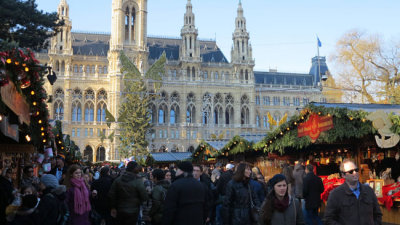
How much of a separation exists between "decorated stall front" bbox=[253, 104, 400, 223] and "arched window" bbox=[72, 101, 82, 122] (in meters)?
45.1

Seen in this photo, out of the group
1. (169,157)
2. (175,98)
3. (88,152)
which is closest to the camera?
(169,157)

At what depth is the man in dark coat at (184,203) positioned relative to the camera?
5.67 metres

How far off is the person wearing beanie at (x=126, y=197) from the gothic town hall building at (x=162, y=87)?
48.1 metres

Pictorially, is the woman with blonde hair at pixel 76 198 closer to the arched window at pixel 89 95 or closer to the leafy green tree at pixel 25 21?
the leafy green tree at pixel 25 21

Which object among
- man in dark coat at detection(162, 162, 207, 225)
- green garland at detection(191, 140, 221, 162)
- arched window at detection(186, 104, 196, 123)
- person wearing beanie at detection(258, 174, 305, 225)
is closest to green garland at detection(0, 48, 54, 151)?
man in dark coat at detection(162, 162, 207, 225)

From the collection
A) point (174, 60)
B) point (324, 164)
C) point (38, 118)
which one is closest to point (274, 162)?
point (324, 164)

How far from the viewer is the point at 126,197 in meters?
7.09

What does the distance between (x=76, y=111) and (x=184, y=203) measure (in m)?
55.7

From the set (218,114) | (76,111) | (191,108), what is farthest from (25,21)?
(218,114)

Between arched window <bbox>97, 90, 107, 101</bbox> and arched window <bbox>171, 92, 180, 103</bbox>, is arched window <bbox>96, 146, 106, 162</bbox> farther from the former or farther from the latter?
arched window <bbox>171, 92, 180, 103</bbox>

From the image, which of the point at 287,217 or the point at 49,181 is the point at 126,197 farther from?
the point at 287,217

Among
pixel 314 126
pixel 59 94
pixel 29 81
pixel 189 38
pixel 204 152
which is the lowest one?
pixel 204 152

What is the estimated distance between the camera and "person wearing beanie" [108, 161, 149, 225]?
23.3 feet

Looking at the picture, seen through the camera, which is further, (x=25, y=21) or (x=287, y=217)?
(x=25, y=21)
